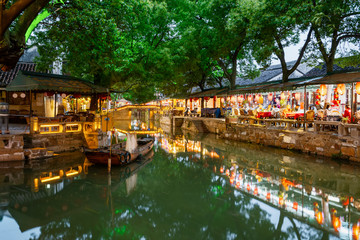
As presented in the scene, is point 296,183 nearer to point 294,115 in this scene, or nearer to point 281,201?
point 281,201

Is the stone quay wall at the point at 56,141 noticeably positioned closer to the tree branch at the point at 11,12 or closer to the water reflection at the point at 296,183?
the water reflection at the point at 296,183

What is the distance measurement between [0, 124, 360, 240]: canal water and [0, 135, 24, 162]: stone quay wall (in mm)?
496

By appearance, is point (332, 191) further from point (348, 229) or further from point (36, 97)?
point (36, 97)

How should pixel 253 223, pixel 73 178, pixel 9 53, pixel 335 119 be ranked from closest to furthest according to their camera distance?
pixel 9 53 < pixel 253 223 < pixel 73 178 < pixel 335 119

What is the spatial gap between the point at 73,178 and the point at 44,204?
2153mm

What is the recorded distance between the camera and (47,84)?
1154 centimetres

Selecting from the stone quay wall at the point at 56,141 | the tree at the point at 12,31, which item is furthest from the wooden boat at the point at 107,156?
the tree at the point at 12,31

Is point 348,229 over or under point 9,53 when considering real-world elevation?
under

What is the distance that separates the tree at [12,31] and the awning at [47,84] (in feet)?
23.0

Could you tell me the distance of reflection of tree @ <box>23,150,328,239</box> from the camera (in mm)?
5113

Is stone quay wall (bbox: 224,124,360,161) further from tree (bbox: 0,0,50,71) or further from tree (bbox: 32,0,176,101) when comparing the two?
tree (bbox: 0,0,50,71)

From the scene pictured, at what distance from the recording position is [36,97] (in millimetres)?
16859

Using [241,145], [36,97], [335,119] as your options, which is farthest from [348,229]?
[36,97]

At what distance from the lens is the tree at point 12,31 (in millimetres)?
3873
